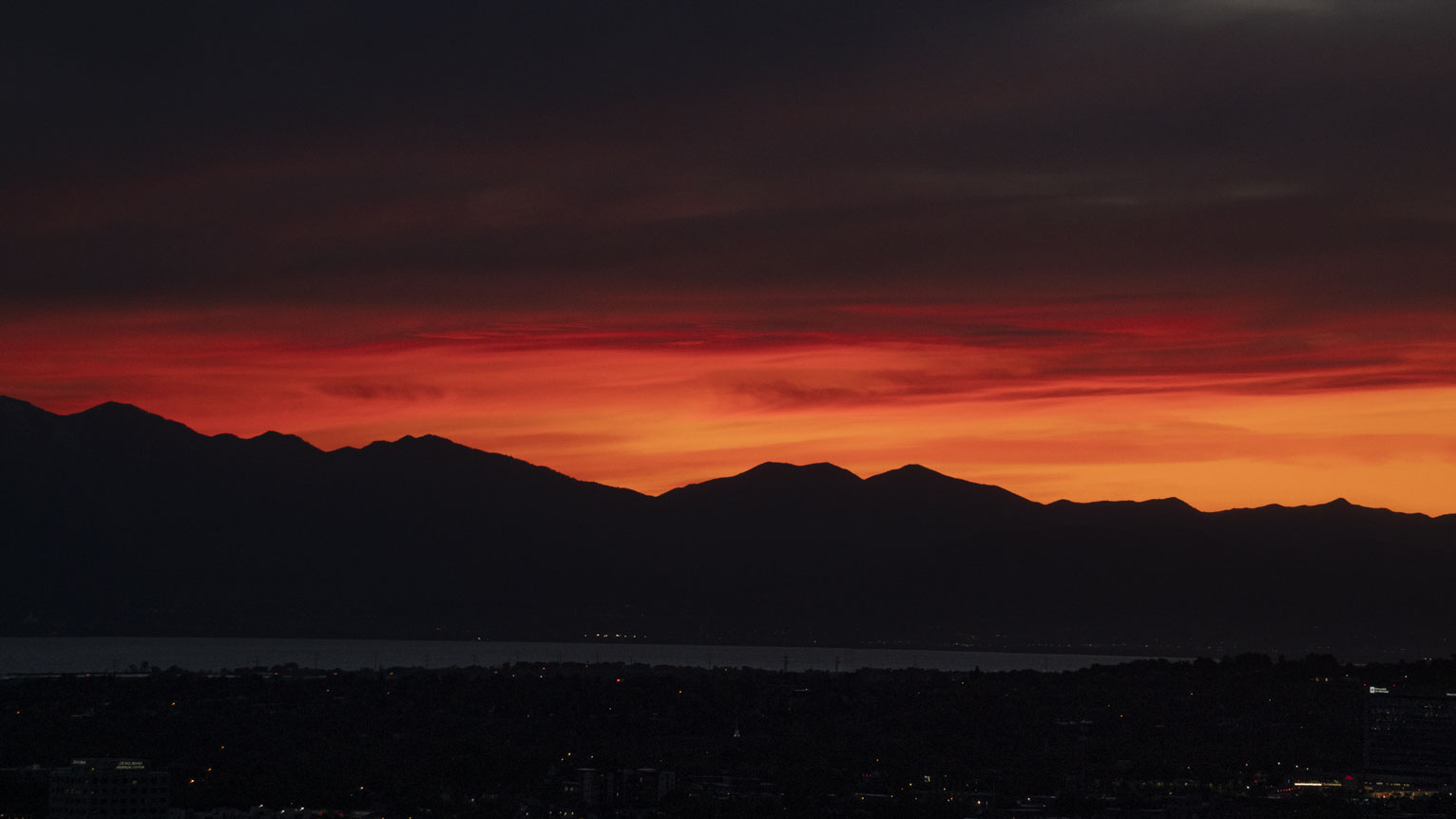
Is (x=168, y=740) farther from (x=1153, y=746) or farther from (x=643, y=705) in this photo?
(x=1153, y=746)

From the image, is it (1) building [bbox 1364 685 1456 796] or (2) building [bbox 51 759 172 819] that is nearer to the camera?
(2) building [bbox 51 759 172 819]

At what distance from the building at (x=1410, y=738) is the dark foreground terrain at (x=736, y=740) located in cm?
152

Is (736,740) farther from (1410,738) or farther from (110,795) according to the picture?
(110,795)

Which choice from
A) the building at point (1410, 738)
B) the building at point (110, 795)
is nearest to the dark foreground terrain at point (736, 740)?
the building at point (1410, 738)

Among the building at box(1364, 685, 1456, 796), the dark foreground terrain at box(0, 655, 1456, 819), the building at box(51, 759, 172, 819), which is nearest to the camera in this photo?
the building at box(51, 759, 172, 819)

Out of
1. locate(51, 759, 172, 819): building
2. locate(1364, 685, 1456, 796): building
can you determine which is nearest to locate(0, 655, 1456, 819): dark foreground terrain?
locate(1364, 685, 1456, 796): building

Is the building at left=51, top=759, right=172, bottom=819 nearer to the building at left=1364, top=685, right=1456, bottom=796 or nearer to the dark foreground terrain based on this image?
the dark foreground terrain

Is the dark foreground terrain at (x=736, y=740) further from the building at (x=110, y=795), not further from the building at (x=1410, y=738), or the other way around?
the building at (x=110, y=795)

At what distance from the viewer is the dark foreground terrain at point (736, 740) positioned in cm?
9419

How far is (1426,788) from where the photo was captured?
107062 millimetres

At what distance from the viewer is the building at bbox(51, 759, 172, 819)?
278ft

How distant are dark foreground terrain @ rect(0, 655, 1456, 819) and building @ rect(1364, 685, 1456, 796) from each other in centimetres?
152

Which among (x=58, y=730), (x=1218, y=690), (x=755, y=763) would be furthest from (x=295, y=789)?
(x=1218, y=690)

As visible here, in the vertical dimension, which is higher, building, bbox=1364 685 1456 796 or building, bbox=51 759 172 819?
building, bbox=1364 685 1456 796
